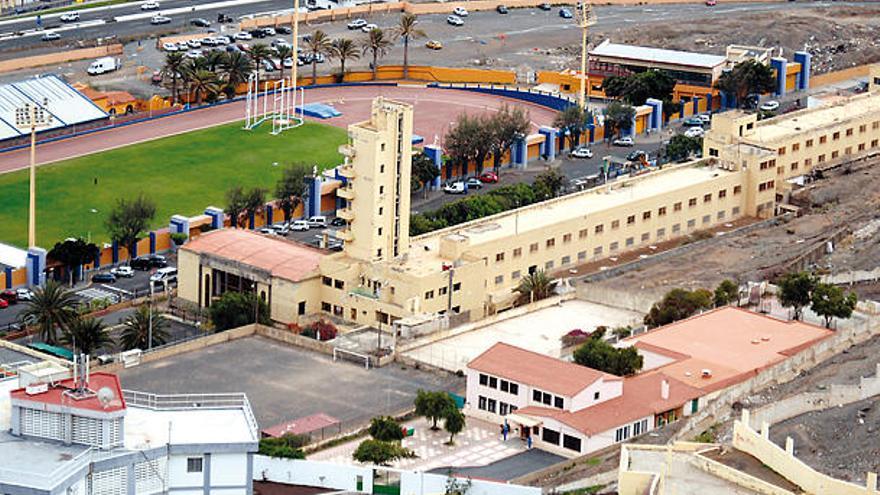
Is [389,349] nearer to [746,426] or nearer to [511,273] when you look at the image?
[511,273]

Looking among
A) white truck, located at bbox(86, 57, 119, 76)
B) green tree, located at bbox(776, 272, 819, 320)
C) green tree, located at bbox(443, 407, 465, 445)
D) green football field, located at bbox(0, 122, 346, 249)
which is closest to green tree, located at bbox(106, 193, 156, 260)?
green football field, located at bbox(0, 122, 346, 249)

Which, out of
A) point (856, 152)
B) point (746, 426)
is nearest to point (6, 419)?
point (746, 426)

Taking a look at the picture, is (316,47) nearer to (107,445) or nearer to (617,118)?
(617,118)

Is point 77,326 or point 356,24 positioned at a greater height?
point 356,24

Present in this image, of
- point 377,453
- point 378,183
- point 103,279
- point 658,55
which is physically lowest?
point 103,279

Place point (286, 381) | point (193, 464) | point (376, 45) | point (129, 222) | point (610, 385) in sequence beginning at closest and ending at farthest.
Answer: point (193, 464) → point (610, 385) → point (286, 381) → point (129, 222) → point (376, 45)

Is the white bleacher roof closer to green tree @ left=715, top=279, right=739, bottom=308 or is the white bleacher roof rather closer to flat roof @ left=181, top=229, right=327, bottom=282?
flat roof @ left=181, top=229, right=327, bottom=282

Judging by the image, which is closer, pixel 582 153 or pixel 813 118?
pixel 813 118

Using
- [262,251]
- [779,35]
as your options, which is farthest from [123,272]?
[779,35]
